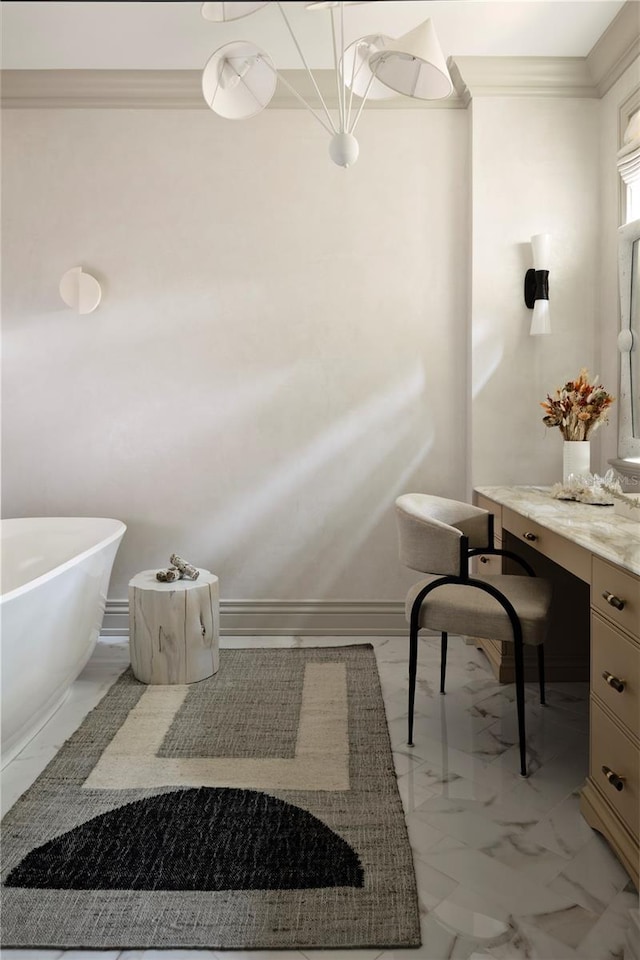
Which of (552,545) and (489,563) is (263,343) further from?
(552,545)

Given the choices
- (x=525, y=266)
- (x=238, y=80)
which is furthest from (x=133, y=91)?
(x=525, y=266)

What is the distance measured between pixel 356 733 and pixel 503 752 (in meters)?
0.49

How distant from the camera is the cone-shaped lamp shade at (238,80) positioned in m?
2.02

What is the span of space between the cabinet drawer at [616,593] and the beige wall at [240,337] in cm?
170

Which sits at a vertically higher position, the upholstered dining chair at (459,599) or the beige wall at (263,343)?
the beige wall at (263,343)

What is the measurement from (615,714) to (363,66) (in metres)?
1.96

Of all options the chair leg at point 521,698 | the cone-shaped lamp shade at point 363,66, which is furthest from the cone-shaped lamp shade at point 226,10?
the chair leg at point 521,698

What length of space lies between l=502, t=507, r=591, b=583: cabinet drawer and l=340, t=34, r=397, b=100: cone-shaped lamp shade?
146 cm

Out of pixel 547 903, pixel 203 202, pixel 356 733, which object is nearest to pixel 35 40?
pixel 203 202

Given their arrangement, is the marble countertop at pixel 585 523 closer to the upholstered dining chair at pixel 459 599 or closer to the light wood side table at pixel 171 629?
the upholstered dining chair at pixel 459 599

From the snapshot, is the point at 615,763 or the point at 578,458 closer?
the point at 615,763

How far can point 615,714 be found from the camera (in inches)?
69.7

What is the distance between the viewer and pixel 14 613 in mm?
2047

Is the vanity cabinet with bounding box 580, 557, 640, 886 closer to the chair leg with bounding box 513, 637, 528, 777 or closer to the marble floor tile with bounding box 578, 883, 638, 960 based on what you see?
the marble floor tile with bounding box 578, 883, 638, 960
